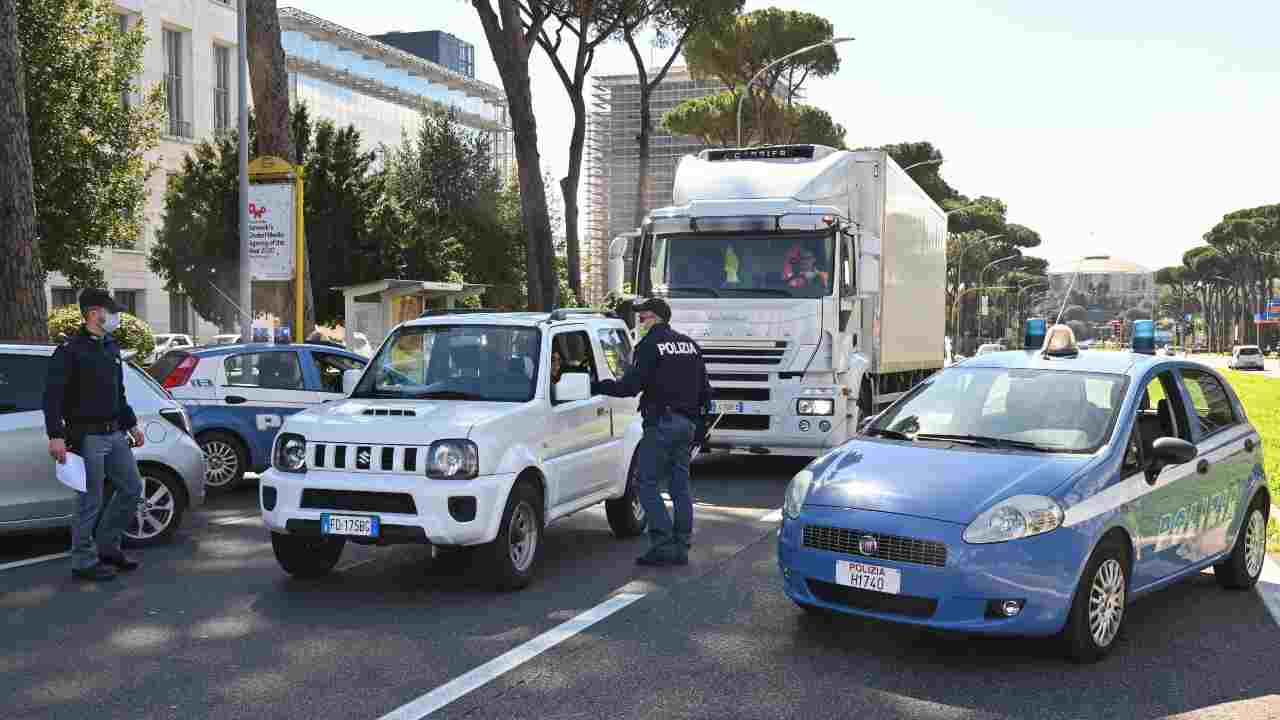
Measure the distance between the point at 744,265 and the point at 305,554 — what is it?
6.65 meters

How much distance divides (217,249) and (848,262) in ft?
106

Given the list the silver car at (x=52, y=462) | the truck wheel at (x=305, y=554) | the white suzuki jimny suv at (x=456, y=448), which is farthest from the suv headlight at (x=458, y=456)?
the silver car at (x=52, y=462)

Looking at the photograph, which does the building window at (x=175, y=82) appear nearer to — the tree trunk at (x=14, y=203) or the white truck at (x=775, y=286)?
the tree trunk at (x=14, y=203)

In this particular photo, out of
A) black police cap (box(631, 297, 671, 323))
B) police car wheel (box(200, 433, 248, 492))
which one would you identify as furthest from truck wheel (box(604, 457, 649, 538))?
police car wheel (box(200, 433, 248, 492))

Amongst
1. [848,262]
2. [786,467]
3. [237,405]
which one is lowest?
[786,467]

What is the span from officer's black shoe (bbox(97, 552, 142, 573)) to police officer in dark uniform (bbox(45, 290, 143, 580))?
0.26 ft

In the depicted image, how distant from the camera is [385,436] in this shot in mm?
7629

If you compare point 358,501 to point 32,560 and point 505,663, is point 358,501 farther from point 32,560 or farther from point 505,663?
point 32,560

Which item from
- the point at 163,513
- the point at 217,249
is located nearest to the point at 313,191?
the point at 217,249

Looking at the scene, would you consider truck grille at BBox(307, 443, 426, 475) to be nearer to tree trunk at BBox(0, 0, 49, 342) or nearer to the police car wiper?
the police car wiper

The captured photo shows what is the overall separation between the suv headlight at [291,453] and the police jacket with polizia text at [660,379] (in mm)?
2021

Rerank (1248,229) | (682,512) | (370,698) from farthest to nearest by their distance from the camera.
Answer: (1248,229)
(682,512)
(370,698)

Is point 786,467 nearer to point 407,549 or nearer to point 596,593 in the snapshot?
point 407,549

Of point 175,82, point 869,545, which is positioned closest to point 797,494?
point 869,545
